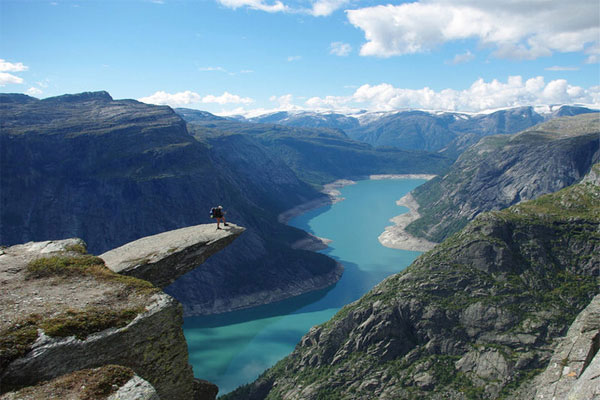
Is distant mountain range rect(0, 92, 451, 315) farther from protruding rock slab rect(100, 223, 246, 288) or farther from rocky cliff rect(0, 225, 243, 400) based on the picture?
rocky cliff rect(0, 225, 243, 400)

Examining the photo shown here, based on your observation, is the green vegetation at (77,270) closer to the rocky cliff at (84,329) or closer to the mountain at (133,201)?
the rocky cliff at (84,329)

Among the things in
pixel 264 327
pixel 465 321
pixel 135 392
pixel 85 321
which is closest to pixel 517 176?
pixel 264 327

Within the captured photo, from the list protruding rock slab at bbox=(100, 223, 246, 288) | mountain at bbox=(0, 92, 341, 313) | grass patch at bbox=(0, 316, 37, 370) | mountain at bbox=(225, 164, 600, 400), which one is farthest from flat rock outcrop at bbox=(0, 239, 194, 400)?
mountain at bbox=(0, 92, 341, 313)

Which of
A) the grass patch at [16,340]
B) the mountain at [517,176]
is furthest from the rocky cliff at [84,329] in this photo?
the mountain at [517,176]

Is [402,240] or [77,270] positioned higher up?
[77,270]

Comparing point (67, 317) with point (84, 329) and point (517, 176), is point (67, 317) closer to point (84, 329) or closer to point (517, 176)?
point (84, 329)

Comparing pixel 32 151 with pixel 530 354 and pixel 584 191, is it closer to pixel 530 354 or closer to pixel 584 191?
pixel 530 354
